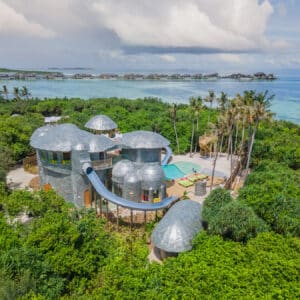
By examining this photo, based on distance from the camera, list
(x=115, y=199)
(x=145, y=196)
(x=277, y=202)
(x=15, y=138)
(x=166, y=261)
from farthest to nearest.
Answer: (x=15, y=138), (x=145, y=196), (x=115, y=199), (x=277, y=202), (x=166, y=261)

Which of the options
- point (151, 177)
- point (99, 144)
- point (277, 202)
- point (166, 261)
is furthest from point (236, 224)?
point (99, 144)

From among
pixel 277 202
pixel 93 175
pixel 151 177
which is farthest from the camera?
pixel 151 177

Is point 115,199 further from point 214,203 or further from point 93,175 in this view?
point 214,203

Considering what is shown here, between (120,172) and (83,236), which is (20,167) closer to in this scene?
(120,172)

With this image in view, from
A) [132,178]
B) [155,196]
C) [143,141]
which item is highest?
[143,141]

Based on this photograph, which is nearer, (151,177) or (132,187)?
(132,187)

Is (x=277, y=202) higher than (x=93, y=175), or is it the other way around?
(x=277, y=202)

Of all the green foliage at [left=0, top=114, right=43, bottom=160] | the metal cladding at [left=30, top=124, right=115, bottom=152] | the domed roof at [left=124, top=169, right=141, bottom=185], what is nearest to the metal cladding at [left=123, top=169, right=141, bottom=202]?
the domed roof at [left=124, top=169, right=141, bottom=185]
